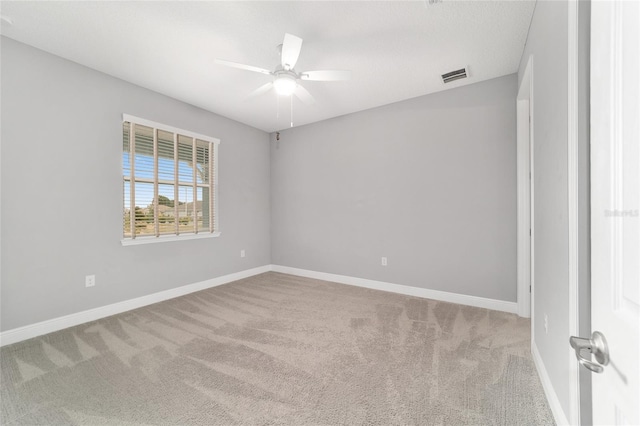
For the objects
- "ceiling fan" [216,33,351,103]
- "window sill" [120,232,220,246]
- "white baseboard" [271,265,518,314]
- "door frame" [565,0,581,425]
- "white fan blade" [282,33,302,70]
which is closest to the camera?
"door frame" [565,0,581,425]

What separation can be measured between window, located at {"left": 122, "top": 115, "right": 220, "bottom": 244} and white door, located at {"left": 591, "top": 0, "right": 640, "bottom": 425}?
155 inches

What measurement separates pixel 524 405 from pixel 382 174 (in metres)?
2.91

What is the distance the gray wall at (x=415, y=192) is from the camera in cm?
306

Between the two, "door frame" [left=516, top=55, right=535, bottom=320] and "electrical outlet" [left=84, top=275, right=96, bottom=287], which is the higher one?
"door frame" [left=516, top=55, right=535, bottom=320]

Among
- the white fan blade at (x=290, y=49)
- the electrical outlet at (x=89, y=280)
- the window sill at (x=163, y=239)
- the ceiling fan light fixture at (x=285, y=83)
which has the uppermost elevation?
the white fan blade at (x=290, y=49)

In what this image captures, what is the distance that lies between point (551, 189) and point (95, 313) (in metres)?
4.30

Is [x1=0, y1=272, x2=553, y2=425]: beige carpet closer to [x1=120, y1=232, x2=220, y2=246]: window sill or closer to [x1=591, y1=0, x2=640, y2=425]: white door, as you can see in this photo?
[x1=120, y1=232, x2=220, y2=246]: window sill

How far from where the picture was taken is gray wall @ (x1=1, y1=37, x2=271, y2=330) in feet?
7.79

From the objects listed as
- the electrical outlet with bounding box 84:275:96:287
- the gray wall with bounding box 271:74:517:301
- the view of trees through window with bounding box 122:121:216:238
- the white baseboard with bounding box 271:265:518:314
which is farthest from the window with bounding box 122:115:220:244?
the white baseboard with bounding box 271:265:518:314

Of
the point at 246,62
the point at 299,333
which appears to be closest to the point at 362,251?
the point at 299,333

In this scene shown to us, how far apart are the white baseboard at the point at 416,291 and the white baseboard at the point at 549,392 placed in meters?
1.05

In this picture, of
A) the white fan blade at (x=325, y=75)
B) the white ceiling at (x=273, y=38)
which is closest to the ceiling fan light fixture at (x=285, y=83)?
the white fan blade at (x=325, y=75)

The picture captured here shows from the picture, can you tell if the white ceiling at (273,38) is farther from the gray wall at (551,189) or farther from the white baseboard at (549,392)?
the white baseboard at (549,392)

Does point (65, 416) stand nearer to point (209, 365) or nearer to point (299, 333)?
point (209, 365)
